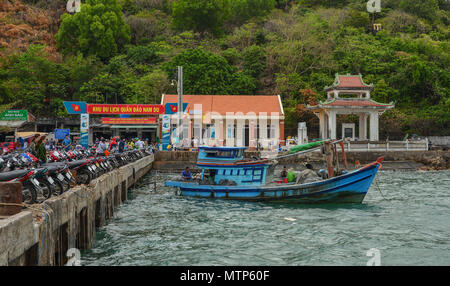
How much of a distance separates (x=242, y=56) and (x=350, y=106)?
2156 centimetres

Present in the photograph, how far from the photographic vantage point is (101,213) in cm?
1302

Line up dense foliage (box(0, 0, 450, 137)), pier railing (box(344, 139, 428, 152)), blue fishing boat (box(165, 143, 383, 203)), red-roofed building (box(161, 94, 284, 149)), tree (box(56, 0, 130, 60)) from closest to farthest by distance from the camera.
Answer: blue fishing boat (box(165, 143, 383, 203)) → pier railing (box(344, 139, 428, 152)) → red-roofed building (box(161, 94, 284, 149)) → dense foliage (box(0, 0, 450, 137)) → tree (box(56, 0, 130, 60))

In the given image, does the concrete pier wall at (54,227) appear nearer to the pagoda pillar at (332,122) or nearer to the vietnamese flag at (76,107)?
the vietnamese flag at (76,107)

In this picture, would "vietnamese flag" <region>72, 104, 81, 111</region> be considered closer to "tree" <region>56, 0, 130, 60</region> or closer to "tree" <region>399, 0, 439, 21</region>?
"tree" <region>56, 0, 130, 60</region>

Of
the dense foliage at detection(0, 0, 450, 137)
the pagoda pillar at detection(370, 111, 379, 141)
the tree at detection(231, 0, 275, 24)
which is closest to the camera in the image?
the pagoda pillar at detection(370, 111, 379, 141)

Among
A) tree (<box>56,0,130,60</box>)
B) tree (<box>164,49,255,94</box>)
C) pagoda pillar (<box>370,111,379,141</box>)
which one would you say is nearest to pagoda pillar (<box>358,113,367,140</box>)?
pagoda pillar (<box>370,111,379,141</box>)

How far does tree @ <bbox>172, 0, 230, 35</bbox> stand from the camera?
194 ft

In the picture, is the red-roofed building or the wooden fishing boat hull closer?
the wooden fishing boat hull

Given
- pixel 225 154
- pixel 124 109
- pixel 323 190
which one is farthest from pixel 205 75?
pixel 323 190

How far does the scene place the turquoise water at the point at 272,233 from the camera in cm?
1001

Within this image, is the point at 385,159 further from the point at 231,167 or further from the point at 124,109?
the point at 124,109

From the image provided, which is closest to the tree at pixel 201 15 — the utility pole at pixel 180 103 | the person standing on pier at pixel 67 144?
the utility pole at pixel 180 103

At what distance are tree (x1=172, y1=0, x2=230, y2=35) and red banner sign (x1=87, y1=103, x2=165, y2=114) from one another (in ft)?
104

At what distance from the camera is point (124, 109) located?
31.5 m
